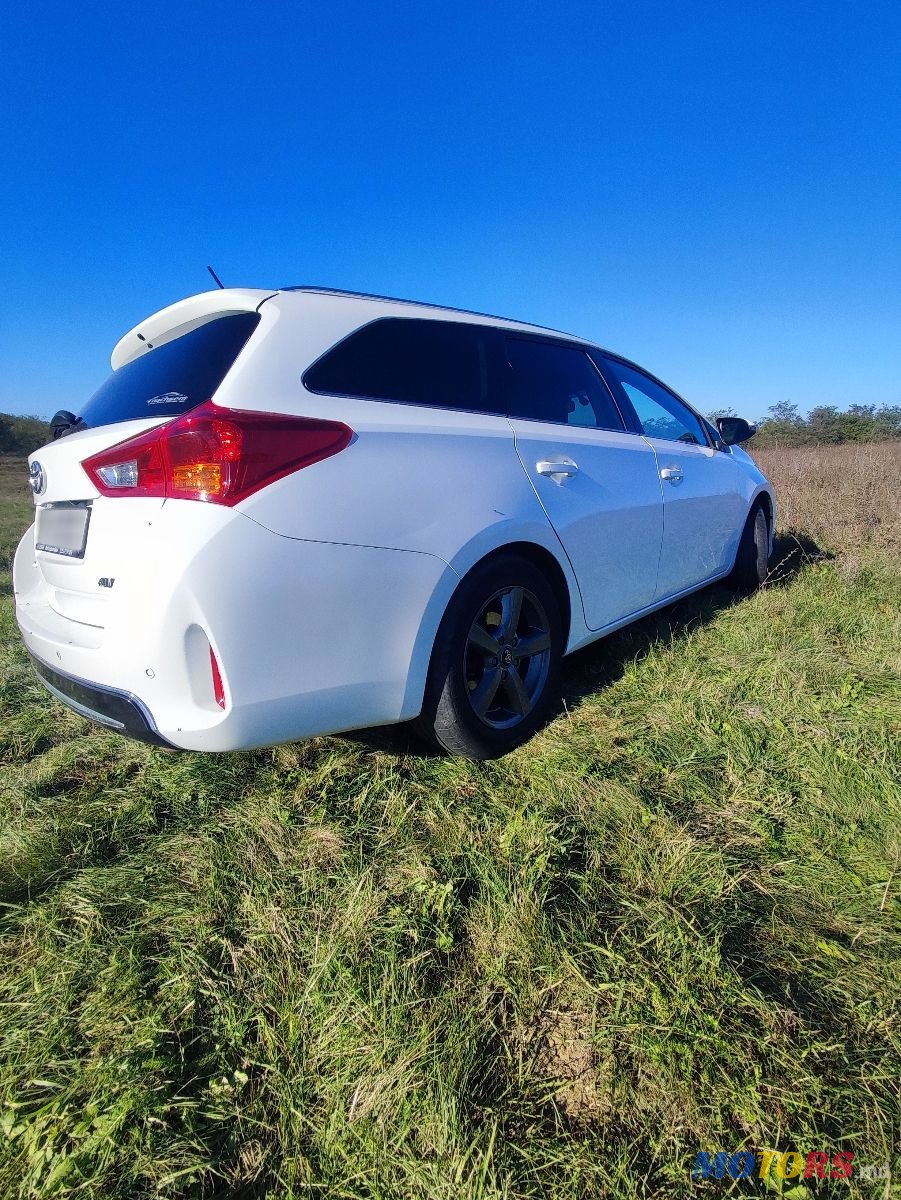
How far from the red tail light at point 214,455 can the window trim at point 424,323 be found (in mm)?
184

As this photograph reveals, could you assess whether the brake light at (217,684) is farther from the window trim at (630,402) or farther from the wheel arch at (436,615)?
the window trim at (630,402)

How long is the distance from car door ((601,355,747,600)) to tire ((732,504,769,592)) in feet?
0.72

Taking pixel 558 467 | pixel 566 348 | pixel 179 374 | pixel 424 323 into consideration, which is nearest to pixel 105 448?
pixel 179 374

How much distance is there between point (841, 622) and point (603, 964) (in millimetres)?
2749

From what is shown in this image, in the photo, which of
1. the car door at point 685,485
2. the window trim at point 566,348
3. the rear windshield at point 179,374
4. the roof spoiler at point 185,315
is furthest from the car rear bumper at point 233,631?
the car door at point 685,485

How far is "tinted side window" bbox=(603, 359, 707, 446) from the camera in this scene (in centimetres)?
334

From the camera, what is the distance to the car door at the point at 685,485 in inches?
127

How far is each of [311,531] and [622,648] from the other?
86.4 inches

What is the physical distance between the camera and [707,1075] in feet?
3.66

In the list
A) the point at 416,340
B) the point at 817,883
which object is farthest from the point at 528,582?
the point at 817,883

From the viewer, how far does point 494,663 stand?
2.23 m

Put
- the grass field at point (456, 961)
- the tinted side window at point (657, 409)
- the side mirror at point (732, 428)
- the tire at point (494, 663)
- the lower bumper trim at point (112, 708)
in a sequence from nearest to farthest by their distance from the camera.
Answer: the grass field at point (456, 961) < the lower bumper trim at point (112, 708) < the tire at point (494, 663) < the tinted side window at point (657, 409) < the side mirror at point (732, 428)

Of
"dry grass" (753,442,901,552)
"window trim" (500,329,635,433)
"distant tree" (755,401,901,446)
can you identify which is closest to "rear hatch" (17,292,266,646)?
"window trim" (500,329,635,433)

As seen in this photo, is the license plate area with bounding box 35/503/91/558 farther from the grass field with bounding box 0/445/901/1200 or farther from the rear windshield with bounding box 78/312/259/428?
the grass field with bounding box 0/445/901/1200
